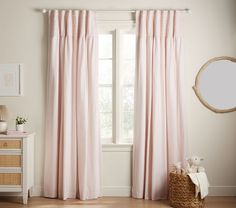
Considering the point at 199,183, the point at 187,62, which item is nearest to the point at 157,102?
the point at 187,62

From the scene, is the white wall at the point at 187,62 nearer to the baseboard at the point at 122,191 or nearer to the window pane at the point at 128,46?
the baseboard at the point at 122,191

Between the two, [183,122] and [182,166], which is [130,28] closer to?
[183,122]

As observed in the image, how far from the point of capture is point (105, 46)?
185 inches

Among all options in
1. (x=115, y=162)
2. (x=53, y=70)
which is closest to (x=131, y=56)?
(x=53, y=70)

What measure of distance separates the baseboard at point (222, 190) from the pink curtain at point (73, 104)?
141cm

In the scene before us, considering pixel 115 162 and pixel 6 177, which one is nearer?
pixel 6 177

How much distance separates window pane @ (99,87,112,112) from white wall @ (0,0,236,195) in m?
0.54

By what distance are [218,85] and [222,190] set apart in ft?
4.28

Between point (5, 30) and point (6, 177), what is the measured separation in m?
1.78

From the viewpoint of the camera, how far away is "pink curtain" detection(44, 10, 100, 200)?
4.43 metres

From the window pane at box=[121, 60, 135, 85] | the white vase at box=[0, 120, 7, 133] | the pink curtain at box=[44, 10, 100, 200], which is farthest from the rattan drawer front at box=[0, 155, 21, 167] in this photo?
the window pane at box=[121, 60, 135, 85]

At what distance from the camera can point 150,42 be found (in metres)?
4.47

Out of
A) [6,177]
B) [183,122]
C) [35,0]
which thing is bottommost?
[6,177]

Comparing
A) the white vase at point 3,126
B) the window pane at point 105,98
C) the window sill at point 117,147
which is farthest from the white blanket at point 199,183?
the white vase at point 3,126
